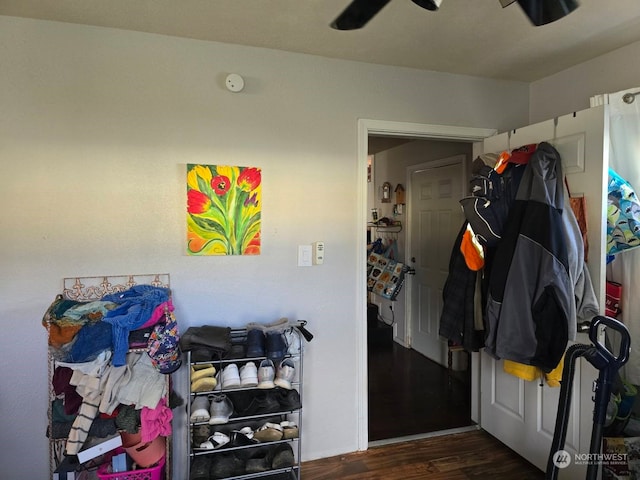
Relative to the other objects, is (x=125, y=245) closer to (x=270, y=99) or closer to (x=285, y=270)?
(x=285, y=270)

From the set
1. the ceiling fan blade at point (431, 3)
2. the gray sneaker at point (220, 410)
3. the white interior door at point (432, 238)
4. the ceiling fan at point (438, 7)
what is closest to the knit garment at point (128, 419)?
the gray sneaker at point (220, 410)

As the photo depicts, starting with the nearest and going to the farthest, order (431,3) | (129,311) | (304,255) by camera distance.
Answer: (431,3) < (129,311) < (304,255)

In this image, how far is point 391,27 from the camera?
6.26ft

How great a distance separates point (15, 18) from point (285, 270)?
179cm

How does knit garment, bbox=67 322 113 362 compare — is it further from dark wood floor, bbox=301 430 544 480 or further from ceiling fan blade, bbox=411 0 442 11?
ceiling fan blade, bbox=411 0 442 11

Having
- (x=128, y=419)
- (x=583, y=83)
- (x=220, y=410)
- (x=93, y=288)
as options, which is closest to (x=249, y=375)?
(x=220, y=410)

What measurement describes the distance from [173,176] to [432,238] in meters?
2.73

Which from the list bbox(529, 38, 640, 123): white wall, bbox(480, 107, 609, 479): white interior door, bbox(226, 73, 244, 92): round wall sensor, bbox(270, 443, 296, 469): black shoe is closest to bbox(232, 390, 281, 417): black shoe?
bbox(270, 443, 296, 469): black shoe

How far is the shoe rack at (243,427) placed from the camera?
182cm

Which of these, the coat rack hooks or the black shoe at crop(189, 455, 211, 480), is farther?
the coat rack hooks

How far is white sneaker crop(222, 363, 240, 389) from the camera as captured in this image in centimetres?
182

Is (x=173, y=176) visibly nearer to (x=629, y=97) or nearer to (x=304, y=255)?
(x=304, y=255)

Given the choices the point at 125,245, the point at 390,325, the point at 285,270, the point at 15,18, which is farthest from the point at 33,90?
the point at 390,325

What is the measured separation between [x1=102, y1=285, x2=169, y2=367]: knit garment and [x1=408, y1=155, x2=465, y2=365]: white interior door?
2704 mm
